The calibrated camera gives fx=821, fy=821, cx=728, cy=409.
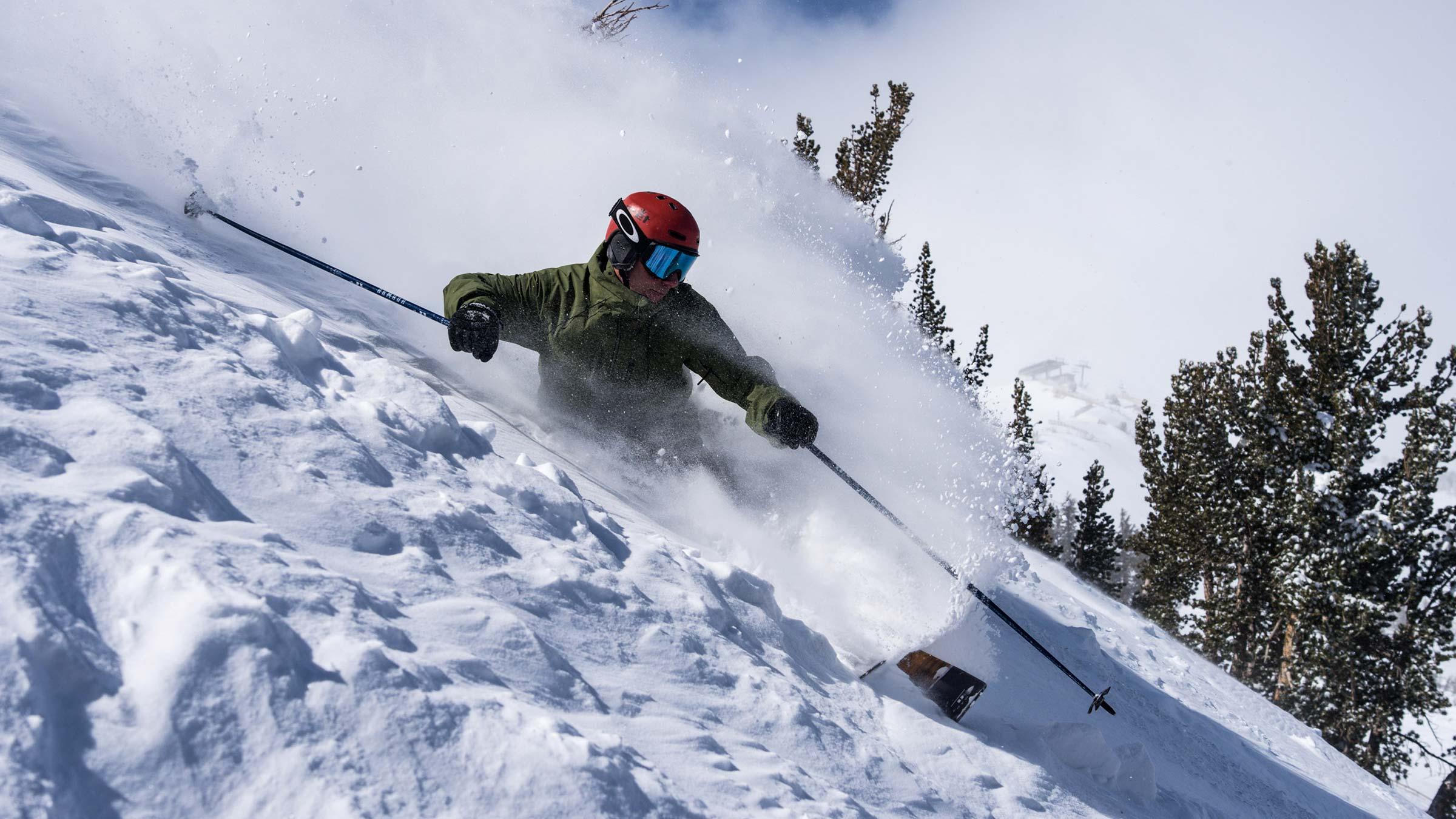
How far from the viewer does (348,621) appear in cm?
188

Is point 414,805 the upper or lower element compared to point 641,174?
lower

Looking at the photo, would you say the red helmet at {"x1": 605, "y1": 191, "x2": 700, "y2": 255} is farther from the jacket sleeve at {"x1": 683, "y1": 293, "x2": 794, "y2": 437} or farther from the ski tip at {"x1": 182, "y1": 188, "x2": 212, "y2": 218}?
the ski tip at {"x1": 182, "y1": 188, "x2": 212, "y2": 218}

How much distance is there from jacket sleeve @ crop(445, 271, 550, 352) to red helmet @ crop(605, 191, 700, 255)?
58 centimetres

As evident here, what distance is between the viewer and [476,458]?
3.23 meters

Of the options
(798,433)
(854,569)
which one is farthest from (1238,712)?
(798,433)

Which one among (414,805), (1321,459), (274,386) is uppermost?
(1321,459)

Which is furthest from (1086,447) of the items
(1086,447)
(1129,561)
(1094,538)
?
(1094,538)

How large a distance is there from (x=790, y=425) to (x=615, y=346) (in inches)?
46.7

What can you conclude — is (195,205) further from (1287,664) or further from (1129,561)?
(1129,561)

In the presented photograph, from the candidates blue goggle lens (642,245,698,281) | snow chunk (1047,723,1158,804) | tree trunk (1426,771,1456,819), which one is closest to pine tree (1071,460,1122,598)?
tree trunk (1426,771,1456,819)

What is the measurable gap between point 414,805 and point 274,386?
1712mm

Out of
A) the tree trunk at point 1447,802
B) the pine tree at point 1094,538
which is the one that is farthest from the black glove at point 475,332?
the pine tree at point 1094,538

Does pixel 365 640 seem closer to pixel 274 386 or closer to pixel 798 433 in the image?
pixel 274 386

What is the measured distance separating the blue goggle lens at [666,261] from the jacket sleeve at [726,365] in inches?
14.5
